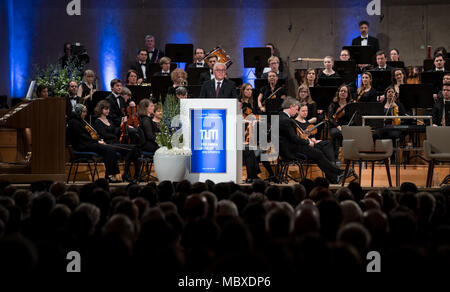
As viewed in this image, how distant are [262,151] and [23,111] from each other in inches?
101

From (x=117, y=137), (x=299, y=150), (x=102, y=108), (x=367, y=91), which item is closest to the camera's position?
(x=299, y=150)

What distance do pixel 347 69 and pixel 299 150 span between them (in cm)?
217

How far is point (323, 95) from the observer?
6.97m

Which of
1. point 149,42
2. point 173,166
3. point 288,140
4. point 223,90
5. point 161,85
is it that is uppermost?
point 149,42

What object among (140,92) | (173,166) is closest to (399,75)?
(140,92)

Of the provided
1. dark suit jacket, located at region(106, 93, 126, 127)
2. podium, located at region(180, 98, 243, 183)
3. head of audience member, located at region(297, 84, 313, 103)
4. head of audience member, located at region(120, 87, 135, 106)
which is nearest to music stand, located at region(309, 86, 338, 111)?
head of audience member, located at region(297, 84, 313, 103)

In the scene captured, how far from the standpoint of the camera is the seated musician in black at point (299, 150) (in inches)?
236

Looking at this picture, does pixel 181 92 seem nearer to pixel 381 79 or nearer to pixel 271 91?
pixel 271 91

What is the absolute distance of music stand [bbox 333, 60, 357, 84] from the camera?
25.3 feet

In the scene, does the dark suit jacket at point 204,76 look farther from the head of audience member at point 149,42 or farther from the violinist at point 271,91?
the head of audience member at point 149,42

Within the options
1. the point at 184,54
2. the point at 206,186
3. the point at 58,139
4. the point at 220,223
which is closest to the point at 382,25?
the point at 184,54

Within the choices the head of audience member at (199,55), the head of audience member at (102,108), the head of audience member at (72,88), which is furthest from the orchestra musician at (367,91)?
the head of audience member at (72,88)

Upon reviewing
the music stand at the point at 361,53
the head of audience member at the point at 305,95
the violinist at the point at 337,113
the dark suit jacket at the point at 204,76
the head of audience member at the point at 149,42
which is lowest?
the violinist at the point at 337,113

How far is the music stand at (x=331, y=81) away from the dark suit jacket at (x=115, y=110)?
2620 mm
